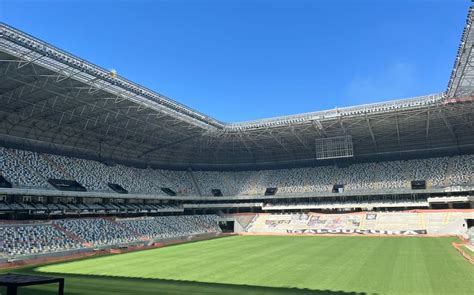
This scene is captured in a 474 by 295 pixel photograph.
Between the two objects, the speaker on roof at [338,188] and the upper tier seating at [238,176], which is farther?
the speaker on roof at [338,188]

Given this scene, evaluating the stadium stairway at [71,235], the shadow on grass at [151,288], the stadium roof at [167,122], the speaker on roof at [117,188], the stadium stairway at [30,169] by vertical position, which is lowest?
the shadow on grass at [151,288]

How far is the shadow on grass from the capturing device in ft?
59.4

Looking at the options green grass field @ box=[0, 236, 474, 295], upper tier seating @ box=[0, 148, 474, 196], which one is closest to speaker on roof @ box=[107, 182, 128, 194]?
upper tier seating @ box=[0, 148, 474, 196]

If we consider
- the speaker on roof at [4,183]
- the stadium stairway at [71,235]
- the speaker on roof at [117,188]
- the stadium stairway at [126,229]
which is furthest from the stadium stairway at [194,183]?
the speaker on roof at [4,183]

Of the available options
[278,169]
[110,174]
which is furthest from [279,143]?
[110,174]

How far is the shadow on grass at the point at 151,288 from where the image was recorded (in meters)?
18.1

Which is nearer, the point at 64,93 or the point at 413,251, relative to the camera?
the point at 413,251

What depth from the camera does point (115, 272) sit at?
2514 centimetres

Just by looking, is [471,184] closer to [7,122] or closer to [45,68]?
[45,68]

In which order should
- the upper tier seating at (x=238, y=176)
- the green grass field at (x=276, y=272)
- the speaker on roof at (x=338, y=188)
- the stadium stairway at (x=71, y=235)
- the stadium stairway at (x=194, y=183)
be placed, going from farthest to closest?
the stadium stairway at (x=194, y=183) < the speaker on roof at (x=338, y=188) < the upper tier seating at (x=238, y=176) < the stadium stairway at (x=71, y=235) < the green grass field at (x=276, y=272)

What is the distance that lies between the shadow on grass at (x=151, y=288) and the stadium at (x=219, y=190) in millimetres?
140

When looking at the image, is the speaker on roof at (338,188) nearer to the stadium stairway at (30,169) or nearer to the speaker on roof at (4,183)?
the stadium stairway at (30,169)

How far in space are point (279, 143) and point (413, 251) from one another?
3392 cm

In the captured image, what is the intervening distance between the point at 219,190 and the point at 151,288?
2044 inches
